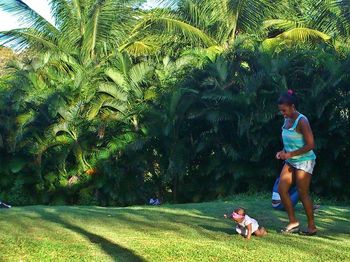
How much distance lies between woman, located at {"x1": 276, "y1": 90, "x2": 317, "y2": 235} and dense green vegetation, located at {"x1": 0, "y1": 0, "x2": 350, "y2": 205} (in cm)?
616

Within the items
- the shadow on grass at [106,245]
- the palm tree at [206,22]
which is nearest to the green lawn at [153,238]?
the shadow on grass at [106,245]

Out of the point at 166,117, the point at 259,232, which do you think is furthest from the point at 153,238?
the point at 166,117

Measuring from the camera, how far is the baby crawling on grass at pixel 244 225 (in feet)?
19.3

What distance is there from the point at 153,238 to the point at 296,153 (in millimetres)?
1714

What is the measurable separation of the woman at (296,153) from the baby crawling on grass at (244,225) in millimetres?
424

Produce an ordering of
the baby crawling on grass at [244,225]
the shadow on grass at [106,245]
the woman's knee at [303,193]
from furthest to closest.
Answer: the woman's knee at [303,193] → the baby crawling on grass at [244,225] → the shadow on grass at [106,245]

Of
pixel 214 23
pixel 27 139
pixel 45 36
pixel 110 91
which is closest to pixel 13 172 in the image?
pixel 27 139

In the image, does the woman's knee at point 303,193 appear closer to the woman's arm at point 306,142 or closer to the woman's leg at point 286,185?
the woman's leg at point 286,185

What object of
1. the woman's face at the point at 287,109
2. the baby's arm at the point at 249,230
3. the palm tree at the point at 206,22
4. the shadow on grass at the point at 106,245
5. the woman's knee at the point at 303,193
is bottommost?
the shadow on grass at the point at 106,245

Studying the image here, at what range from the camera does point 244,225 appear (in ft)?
19.6

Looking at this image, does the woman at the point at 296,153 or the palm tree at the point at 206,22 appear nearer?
the woman at the point at 296,153

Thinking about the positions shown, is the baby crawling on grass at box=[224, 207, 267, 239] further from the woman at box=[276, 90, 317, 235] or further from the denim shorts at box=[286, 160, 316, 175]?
the denim shorts at box=[286, 160, 316, 175]

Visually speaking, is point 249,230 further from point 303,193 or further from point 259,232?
point 303,193

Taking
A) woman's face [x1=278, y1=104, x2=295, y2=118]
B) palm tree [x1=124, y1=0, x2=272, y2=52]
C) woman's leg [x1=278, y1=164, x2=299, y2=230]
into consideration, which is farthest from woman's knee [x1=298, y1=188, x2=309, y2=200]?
A: palm tree [x1=124, y1=0, x2=272, y2=52]
